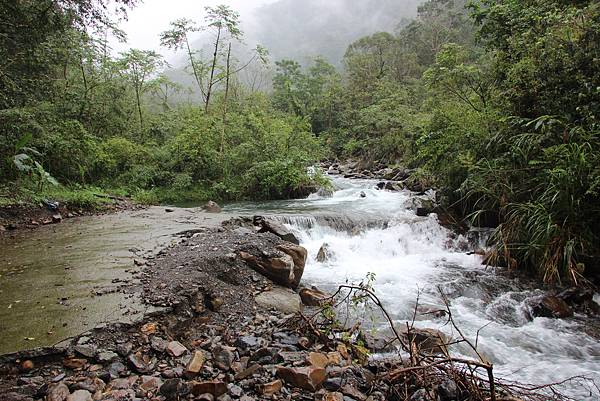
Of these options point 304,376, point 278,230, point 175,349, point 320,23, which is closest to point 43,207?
point 278,230

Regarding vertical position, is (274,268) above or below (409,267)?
above

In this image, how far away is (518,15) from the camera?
30.4 ft

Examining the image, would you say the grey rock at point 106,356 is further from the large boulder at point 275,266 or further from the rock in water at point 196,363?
the large boulder at point 275,266

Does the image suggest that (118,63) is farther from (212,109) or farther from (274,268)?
(274,268)

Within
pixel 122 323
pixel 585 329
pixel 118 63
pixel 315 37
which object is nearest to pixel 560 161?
pixel 585 329

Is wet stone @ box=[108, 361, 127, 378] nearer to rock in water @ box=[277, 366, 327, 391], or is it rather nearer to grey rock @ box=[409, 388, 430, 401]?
rock in water @ box=[277, 366, 327, 391]

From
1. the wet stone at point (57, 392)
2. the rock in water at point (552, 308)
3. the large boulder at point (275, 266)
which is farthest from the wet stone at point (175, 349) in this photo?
the rock in water at point (552, 308)

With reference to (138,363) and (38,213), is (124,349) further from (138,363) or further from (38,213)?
(38,213)

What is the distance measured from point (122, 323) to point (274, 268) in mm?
2550

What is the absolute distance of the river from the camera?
3.65 m

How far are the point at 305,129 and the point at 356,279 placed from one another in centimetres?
1297

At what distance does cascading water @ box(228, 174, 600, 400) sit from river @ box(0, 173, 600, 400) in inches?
0.8

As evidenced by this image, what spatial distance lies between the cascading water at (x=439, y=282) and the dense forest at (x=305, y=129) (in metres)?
0.99

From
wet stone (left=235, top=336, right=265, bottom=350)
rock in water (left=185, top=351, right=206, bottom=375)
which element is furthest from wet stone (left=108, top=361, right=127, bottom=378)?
wet stone (left=235, top=336, right=265, bottom=350)
